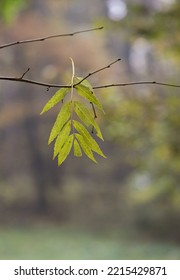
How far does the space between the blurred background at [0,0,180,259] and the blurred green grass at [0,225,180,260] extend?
0.05 feet

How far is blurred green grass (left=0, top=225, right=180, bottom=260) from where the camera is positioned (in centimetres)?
710

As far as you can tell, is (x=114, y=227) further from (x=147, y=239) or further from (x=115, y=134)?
(x=115, y=134)

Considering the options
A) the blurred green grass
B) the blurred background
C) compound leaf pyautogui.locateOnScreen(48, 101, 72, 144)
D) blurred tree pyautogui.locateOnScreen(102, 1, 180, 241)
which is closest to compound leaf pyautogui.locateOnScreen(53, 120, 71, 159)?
compound leaf pyautogui.locateOnScreen(48, 101, 72, 144)

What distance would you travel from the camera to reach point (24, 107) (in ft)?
29.5

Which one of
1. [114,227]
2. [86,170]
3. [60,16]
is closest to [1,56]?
[60,16]

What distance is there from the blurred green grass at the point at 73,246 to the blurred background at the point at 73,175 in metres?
0.02

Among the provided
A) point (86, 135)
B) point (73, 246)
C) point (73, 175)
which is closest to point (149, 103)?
→ point (86, 135)

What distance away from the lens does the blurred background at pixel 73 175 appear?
287 inches

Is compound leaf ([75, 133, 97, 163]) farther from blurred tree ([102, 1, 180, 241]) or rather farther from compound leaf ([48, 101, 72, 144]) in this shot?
blurred tree ([102, 1, 180, 241])

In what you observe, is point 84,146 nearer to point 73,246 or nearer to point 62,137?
point 62,137

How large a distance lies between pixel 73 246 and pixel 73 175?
119 inches

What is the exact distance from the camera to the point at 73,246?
25.5 feet

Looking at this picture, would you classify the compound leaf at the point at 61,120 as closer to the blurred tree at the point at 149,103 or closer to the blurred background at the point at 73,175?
the blurred tree at the point at 149,103

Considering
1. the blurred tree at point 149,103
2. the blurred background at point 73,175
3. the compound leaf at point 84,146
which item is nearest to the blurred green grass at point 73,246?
the blurred background at point 73,175
